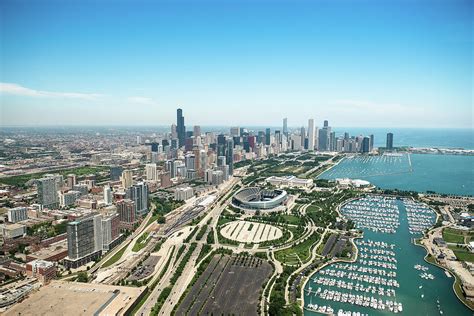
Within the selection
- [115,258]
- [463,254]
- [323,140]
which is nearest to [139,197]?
[115,258]

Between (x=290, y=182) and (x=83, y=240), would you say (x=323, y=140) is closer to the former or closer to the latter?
(x=290, y=182)

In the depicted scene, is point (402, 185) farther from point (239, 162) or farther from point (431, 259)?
point (239, 162)

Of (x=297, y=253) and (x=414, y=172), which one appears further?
(x=414, y=172)

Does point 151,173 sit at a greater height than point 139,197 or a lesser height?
greater

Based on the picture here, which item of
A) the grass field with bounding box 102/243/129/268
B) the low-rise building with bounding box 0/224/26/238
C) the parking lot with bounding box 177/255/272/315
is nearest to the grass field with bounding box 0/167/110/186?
the low-rise building with bounding box 0/224/26/238

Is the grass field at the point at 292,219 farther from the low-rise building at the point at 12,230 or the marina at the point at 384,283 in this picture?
the low-rise building at the point at 12,230

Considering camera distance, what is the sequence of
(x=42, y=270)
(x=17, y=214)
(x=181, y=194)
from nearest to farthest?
(x=42, y=270) → (x=17, y=214) → (x=181, y=194)

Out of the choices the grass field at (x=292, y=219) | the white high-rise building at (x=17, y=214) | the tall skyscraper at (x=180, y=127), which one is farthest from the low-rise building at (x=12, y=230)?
the tall skyscraper at (x=180, y=127)

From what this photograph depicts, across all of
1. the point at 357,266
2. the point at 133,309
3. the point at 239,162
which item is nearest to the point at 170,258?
the point at 133,309
